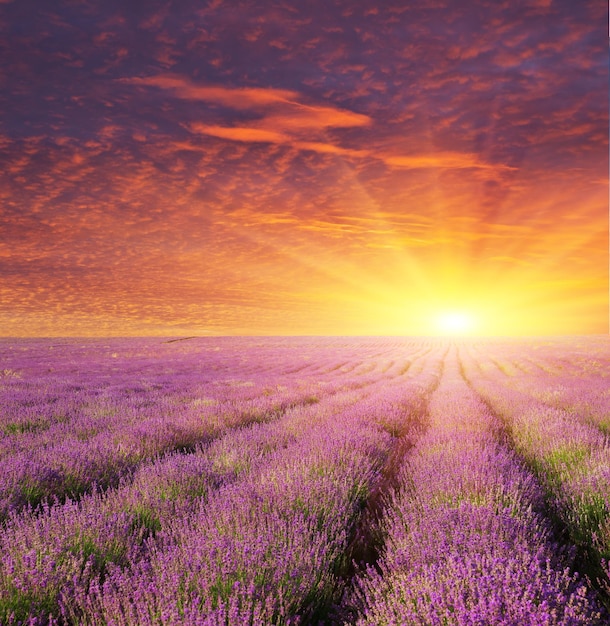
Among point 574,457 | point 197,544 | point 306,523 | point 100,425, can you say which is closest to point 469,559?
point 306,523

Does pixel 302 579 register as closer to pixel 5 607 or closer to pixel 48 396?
pixel 5 607

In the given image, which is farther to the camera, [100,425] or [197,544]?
[100,425]

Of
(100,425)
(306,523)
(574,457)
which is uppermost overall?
(306,523)

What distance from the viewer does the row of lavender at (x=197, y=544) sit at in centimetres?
190

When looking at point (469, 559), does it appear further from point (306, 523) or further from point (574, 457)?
point (574, 457)

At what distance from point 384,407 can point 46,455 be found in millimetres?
4979

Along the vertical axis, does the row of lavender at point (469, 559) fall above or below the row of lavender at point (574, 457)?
above

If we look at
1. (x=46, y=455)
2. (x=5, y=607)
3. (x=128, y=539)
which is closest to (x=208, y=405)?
(x=46, y=455)

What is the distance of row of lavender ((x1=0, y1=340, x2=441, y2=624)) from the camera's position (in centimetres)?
190

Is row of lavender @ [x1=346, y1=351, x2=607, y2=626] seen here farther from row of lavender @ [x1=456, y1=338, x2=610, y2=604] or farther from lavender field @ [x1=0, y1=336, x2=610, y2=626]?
row of lavender @ [x1=456, y1=338, x2=610, y2=604]

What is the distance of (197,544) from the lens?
2246 millimetres

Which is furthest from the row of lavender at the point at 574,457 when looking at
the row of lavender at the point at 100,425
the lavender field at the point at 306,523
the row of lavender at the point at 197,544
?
the row of lavender at the point at 100,425

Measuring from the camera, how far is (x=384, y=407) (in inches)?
284

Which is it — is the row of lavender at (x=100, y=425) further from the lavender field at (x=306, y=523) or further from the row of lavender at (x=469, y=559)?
the row of lavender at (x=469, y=559)
